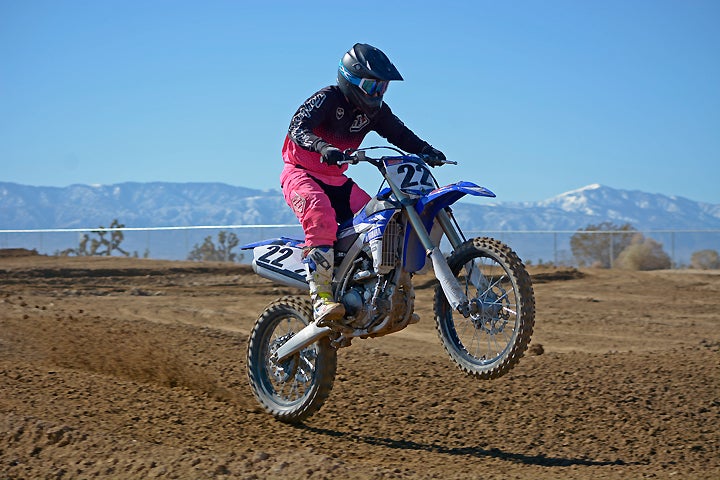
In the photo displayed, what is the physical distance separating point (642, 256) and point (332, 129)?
23.9 metres

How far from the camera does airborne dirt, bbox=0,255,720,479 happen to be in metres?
5.94

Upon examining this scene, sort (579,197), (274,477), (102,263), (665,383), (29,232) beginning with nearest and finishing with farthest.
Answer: (274,477) → (665,383) → (102,263) → (29,232) → (579,197)

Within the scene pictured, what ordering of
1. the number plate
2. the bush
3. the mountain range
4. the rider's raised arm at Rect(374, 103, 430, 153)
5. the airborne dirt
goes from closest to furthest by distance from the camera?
the airborne dirt, the number plate, the rider's raised arm at Rect(374, 103, 430, 153), the bush, the mountain range

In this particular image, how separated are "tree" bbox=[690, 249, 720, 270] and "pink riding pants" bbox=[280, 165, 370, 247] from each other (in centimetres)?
2469

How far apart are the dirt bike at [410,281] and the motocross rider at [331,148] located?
16 centimetres

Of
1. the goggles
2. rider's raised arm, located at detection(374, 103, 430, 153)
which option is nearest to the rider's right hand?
the goggles

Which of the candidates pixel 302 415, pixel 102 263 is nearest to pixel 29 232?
pixel 102 263

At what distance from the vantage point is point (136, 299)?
18.1 meters

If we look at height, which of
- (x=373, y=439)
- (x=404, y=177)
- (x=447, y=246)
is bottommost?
(x=373, y=439)

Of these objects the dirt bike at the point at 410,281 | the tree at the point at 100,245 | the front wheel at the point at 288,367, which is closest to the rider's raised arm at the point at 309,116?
the dirt bike at the point at 410,281

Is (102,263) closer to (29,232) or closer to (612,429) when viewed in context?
(29,232)

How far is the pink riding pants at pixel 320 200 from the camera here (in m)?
7.18

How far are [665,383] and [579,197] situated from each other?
179706mm

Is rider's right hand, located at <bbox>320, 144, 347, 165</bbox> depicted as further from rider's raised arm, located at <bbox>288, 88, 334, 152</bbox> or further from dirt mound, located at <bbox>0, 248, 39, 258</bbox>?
dirt mound, located at <bbox>0, 248, 39, 258</bbox>
